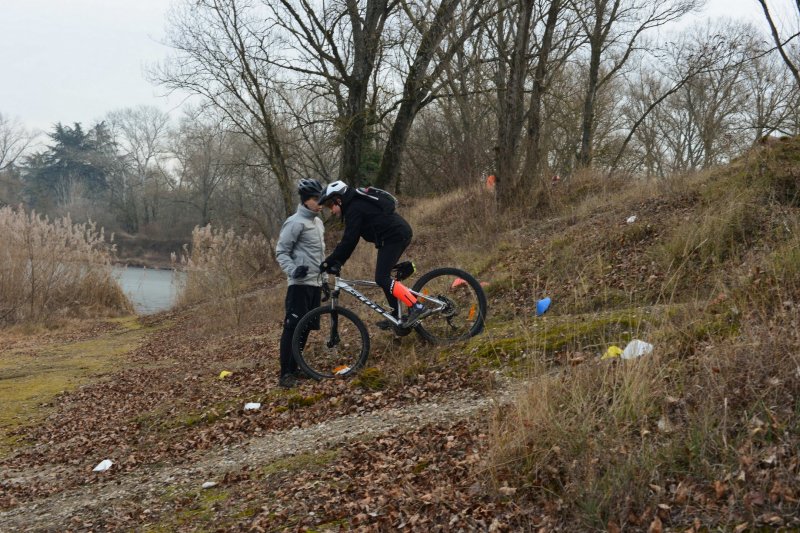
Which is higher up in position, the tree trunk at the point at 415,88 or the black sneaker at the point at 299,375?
the tree trunk at the point at 415,88

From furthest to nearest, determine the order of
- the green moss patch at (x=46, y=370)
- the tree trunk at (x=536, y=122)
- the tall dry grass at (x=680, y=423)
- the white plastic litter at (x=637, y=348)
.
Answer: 1. the tree trunk at (x=536, y=122)
2. the green moss patch at (x=46, y=370)
3. the white plastic litter at (x=637, y=348)
4. the tall dry grass at (x=680, y=423)

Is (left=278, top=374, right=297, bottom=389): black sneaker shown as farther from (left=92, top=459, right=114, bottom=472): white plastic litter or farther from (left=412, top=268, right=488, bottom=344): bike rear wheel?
(left=92, top=459, right=114, bottom=472): white plastic litter

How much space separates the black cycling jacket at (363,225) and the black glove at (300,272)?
0.35 metres

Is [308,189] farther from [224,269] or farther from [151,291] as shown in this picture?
[151,291]

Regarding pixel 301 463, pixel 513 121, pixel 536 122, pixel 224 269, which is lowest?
pixel 301 463

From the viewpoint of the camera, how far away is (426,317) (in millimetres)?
6871

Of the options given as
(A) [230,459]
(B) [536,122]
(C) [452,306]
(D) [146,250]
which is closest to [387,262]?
(C) [452,306]

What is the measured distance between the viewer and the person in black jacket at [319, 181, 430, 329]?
21.9 feet

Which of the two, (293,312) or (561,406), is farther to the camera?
(293,312)

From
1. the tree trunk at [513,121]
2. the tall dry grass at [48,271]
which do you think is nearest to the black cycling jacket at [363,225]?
the tree trunk at [513,121]

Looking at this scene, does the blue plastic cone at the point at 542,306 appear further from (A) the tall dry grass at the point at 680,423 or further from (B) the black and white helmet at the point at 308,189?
(B) the black and white helmet at the point at 308,189

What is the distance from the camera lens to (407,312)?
6.92 meters

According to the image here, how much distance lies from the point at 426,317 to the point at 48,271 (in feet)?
44.0

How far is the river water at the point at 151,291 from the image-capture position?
1975cm
